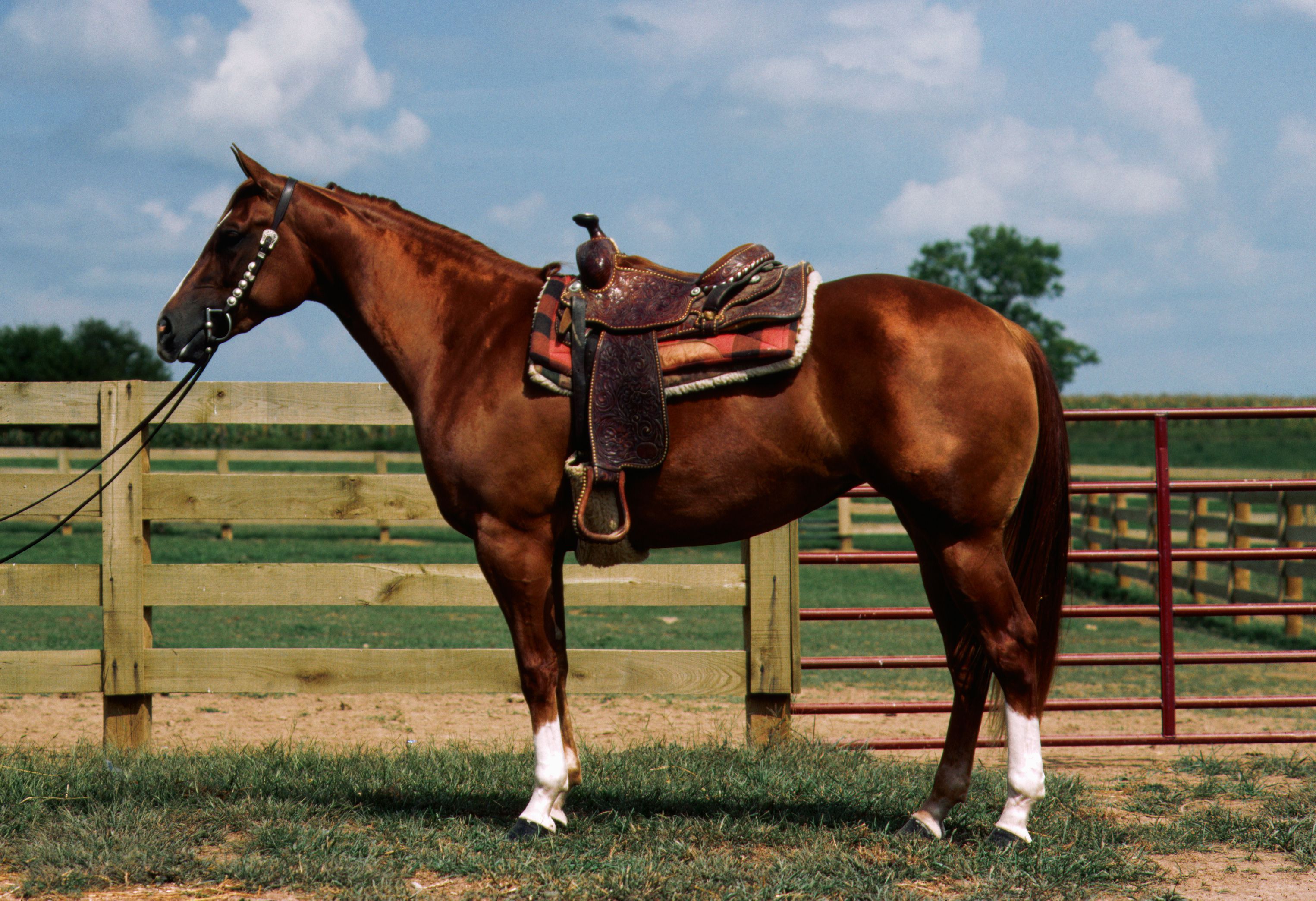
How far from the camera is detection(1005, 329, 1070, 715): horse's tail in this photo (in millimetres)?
3744

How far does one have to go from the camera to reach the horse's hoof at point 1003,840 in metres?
3.50

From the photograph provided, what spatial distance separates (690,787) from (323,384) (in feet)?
8.46

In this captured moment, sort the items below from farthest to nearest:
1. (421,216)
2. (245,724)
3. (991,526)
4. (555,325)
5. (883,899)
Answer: (245,724) → (421,216) → (555,325) → (991,526) → (883,899)

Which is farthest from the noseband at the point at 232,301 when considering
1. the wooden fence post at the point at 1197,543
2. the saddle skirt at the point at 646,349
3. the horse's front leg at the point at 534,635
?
the wooden fence post at the point at 1197,543

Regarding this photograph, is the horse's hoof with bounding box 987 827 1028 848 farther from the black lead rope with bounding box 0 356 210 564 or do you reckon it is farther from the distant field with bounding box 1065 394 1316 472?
the distant field with bounding box 1065 394 1316 472

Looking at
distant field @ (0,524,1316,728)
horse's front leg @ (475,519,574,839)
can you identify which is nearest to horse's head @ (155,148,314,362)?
horse's front leg @ (475,519,574,839)

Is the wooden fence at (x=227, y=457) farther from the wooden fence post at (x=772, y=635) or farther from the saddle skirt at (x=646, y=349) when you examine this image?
the saddle skirt at (x=646, y=349)

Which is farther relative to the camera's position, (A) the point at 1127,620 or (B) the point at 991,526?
(A) the point at 1127,620

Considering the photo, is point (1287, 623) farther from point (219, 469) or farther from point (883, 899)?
point (219, 469)

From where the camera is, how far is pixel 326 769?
4.34 metres

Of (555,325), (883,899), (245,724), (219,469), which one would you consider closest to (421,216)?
(555,325)

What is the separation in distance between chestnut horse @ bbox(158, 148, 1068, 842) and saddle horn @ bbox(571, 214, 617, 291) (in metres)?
0.29

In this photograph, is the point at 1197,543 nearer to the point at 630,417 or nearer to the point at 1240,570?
the point at 1240,570

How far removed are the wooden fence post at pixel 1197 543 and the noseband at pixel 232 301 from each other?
1071 cm
